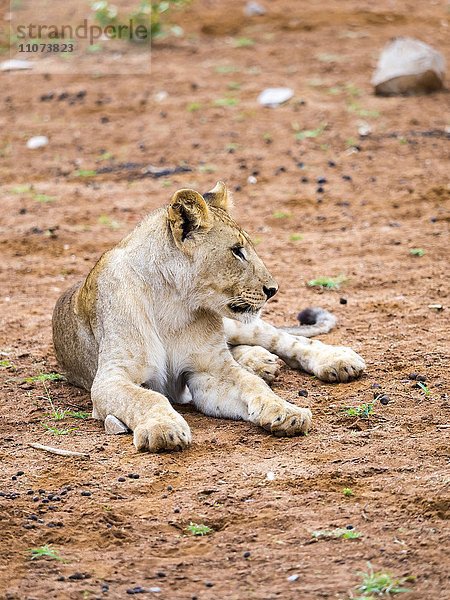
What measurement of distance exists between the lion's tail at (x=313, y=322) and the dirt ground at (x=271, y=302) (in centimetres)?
9

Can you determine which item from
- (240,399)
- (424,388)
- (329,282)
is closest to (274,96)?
(329,282)

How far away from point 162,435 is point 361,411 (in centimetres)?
103

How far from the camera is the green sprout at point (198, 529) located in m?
4.19

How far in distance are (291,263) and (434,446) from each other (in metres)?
3.65

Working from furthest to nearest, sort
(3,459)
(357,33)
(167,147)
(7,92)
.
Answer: (357,33)
(7,92)
(167,147)
(3,459)

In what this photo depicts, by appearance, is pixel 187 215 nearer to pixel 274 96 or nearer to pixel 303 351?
pixel 303 351

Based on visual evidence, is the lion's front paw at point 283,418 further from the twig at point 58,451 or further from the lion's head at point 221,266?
the twig at point 58,451

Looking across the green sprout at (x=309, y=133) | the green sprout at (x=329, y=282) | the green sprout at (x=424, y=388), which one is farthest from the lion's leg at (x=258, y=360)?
the green sprout at (x=309, y=133)

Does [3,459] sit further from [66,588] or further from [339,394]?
[339,394]

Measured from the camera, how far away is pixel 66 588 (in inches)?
150

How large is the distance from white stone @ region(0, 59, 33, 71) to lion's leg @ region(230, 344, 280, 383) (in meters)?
9.13

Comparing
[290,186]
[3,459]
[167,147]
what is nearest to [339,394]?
[3,459]

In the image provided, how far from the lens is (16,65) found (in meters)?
14.5

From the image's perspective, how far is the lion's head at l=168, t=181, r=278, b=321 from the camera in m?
5.49
